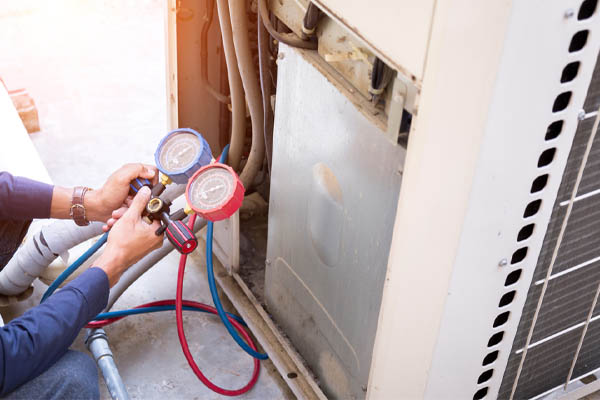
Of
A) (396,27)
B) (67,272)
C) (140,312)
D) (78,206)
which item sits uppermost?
(396,27)

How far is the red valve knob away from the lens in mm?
1383

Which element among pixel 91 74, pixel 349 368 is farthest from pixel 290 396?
pixel 91 74

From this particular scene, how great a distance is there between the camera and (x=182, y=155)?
153 centimetres

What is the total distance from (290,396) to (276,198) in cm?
51

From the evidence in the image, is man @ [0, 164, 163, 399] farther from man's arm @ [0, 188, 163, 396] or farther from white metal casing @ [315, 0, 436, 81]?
white metal casing @ [315, 0, 436, 81]

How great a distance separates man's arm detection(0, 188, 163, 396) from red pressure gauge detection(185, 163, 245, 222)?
11 cm

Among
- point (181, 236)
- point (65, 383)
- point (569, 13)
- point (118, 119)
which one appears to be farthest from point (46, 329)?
point (118, 119)

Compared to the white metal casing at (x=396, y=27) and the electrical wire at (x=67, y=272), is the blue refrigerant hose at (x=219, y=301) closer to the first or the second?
the electrical wire at (x=67, y=272)

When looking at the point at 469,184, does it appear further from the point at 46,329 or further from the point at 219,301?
the point at 219,301

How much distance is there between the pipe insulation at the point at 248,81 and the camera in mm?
1637

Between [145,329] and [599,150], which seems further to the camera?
[145,329]

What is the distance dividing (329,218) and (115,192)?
1.62ft

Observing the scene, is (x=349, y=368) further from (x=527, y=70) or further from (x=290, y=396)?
(x=527, y=70)

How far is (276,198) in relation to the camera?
5.62 ft
